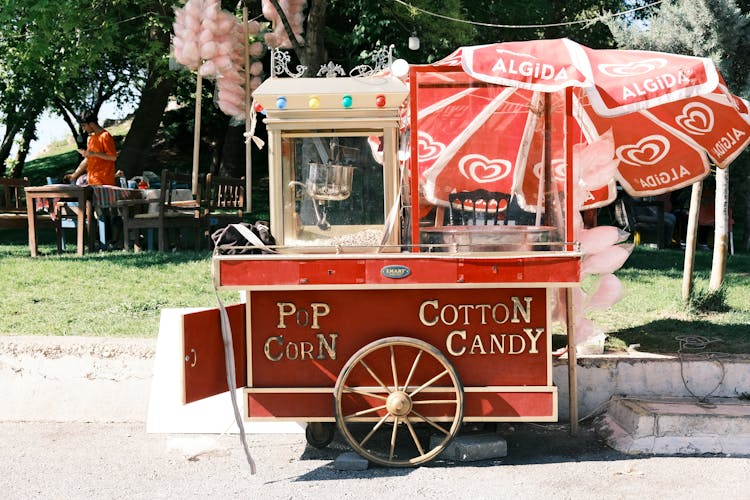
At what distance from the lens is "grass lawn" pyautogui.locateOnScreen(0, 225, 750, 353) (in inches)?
255

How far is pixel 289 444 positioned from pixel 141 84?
72.1ft

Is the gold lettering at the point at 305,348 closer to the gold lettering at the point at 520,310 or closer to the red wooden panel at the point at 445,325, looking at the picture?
the red wooden panel at the point at 445,325

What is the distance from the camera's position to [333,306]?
4.66 m

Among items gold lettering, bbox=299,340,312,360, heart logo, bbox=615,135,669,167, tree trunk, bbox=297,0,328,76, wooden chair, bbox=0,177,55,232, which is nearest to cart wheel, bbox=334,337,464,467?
gold lettering, bbox=299,340,312,360

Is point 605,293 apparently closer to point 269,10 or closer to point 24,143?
point 269,10

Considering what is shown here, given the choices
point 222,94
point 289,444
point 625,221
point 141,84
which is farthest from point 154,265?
point 141,84

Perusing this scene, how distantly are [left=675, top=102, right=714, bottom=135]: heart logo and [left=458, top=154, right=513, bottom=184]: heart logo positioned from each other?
127 cm

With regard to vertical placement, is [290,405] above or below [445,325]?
below

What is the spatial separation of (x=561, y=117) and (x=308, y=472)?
2.38 metres

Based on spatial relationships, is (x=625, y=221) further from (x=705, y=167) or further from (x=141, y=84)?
(x=141, y=84)

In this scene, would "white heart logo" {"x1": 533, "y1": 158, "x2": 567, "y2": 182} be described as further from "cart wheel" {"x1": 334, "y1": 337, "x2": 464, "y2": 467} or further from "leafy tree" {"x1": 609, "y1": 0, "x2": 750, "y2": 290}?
"leafy tree" {"x1": 609, "y1": 0, "x2": 750, "y2": 290}

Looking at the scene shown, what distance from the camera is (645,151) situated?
6.30 m

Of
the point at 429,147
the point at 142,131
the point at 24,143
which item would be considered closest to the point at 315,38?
the point at 429,147

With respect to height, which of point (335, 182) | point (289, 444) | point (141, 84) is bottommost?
point (289, 444)
